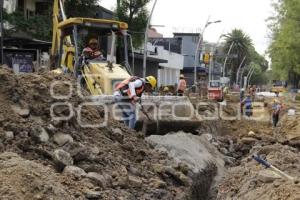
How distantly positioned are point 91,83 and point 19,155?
5668 millimetres

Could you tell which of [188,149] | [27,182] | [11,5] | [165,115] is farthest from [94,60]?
[11,5]

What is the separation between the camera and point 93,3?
31031 millimetres

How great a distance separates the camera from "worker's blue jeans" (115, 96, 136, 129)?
1250 centimetres

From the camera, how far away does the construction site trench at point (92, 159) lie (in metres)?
7.36

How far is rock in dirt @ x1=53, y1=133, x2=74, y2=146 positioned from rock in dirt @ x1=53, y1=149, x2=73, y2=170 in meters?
0.56

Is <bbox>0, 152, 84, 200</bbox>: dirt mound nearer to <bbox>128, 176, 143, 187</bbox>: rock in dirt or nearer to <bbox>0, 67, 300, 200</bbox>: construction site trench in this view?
<bbox>0, 67, 300, 200</bbox>: construction site trench

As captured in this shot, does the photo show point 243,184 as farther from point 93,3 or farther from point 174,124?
point 93,3

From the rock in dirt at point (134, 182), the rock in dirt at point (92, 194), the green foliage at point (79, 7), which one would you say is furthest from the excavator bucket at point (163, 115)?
the green foliage at point (79, 7)

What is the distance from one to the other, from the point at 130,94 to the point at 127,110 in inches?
23.7

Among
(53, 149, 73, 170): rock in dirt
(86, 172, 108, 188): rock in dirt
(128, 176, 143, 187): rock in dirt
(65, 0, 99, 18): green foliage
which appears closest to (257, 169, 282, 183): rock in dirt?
(128, 176, 143, 187): rock in dirt

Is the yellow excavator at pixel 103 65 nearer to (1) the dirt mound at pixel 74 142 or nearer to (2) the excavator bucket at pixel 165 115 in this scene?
(2) the excavator bucket at pixel 165 115

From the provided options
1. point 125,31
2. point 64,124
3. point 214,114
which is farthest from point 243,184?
point 214,114

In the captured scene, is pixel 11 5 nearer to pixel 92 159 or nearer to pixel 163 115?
pixel 163 115

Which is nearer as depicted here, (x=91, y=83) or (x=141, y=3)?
(x=91, y=83)
